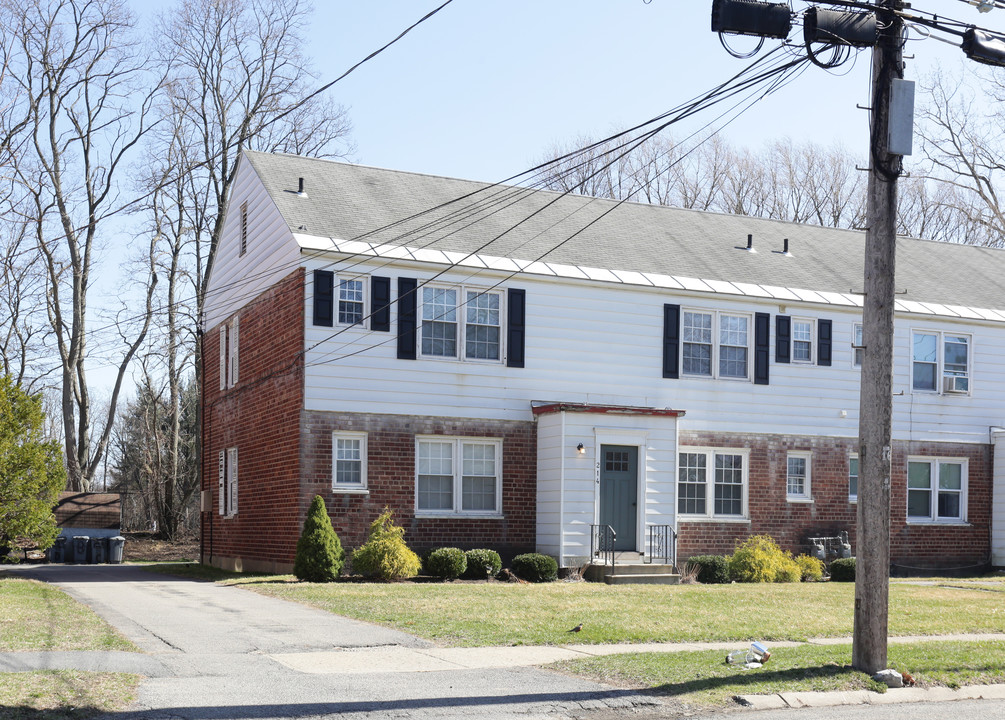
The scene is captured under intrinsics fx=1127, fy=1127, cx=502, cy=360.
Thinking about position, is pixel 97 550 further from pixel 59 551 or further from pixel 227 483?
pixel 227 483

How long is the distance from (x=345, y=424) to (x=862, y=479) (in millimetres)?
12802

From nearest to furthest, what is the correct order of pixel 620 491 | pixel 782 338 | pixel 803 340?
pixel 620 491 < pixel 782 338 < pixel 803 340

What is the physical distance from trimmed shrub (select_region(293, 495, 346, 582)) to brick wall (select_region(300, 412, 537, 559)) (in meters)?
1.04

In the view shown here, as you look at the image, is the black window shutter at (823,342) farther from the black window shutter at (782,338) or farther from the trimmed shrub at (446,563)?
the trimmed shrub at (446,563)

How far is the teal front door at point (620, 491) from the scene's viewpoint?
76.1 ft

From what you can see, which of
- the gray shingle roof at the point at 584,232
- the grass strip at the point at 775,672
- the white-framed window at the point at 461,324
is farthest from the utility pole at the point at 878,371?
the white-framed window at the point at 461,324

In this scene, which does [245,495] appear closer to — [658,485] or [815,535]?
[658,485]

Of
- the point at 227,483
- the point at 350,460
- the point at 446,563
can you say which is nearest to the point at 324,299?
the point at 350,460

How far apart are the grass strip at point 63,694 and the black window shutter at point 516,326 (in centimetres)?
1426

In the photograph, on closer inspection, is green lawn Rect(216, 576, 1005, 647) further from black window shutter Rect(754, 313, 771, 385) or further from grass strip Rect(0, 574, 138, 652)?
black window shutter Rect(754, 313, 771, 385)

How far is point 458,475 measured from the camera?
2303cm

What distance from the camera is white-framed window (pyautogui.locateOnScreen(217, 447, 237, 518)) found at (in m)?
27.2

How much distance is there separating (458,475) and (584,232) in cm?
677

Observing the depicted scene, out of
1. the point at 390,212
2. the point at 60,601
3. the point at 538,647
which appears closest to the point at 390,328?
the point at 390,212
